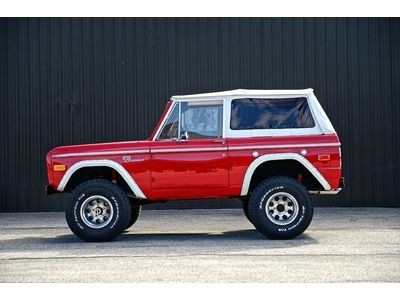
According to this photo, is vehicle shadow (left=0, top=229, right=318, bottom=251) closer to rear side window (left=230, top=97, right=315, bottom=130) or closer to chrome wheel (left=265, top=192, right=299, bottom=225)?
chrome wheel (left=265, top=192, right=299, bottom=225)

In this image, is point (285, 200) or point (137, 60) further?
point (137, 60)

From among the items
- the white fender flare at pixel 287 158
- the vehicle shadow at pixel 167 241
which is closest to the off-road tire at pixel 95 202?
the vehicle shadow at pixel 167 241

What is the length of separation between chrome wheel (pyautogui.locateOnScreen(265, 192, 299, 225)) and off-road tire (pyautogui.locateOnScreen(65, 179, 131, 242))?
1807 millimetres

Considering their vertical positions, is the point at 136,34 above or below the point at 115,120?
above

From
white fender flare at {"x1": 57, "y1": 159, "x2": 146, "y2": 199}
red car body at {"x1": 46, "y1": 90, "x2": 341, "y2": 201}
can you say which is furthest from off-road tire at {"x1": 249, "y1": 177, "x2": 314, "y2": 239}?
white fender flare at {"x1": 57, "y1": 159, "x2": 146, "y2": 199}

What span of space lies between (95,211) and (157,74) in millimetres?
6442

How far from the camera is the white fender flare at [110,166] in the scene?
37.2 ft

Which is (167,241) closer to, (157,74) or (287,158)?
(287,158)

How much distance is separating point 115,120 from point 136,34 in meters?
1.74

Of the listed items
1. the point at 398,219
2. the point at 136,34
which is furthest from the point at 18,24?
the point at 398,219

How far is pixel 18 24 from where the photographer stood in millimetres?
17406

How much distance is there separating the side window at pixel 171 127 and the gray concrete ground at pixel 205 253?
134 centimetres

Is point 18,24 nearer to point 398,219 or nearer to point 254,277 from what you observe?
point 398,219

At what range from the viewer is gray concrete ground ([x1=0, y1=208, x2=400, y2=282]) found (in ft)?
26.6
